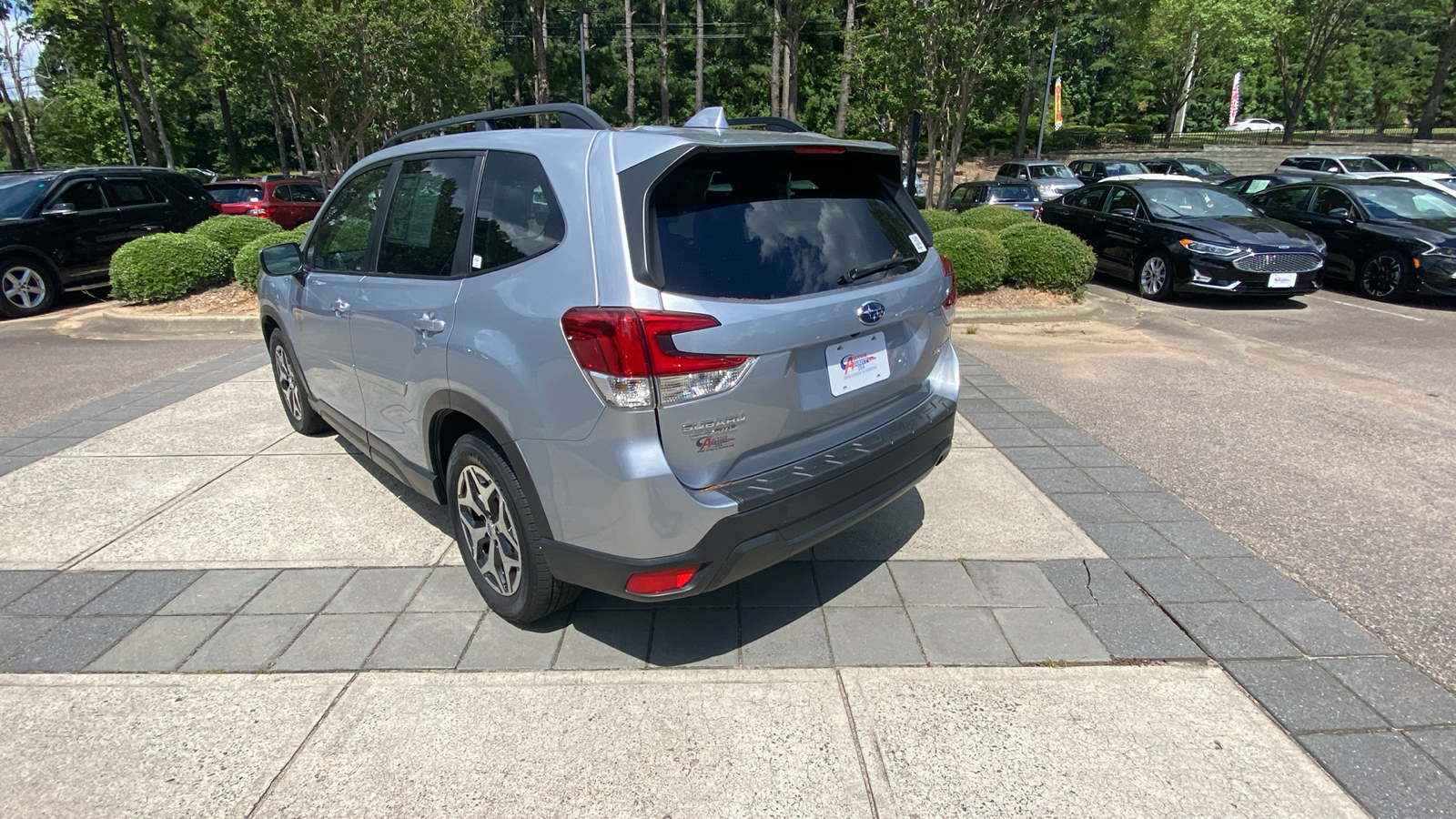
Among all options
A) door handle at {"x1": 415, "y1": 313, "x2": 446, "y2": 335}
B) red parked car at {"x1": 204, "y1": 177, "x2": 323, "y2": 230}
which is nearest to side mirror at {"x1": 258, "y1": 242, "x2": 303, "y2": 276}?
door handle at {"x1": 415, "y1": 313, "x2": 446, "y2": 335}

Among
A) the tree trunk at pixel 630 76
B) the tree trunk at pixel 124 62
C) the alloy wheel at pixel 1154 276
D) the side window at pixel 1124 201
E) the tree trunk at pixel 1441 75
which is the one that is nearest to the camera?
the alloy wheel at pixel 1154 276

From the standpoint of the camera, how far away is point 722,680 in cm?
285

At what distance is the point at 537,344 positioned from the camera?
8.21ft

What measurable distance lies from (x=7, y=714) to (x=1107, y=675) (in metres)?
3.81

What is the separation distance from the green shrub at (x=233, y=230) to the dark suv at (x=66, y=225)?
3.91 feet

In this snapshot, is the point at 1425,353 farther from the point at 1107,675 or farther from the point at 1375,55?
the point at 1375,55

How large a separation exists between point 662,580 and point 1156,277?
9.99 meters

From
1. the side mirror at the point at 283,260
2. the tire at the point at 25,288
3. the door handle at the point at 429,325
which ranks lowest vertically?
the tire at the point at 25,288

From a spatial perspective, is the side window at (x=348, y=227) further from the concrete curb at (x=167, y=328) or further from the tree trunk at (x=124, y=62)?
the tree trunk at (x=124, y=62)

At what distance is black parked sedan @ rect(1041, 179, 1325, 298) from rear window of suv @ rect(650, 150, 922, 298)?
27.5ft

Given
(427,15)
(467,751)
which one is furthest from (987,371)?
(427,15)

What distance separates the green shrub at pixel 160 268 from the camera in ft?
30.5

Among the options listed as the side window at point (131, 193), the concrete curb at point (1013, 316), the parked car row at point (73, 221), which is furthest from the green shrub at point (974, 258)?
the side window at point (131, 193)

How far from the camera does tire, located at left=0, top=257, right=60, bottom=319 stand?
9805 millimetres
